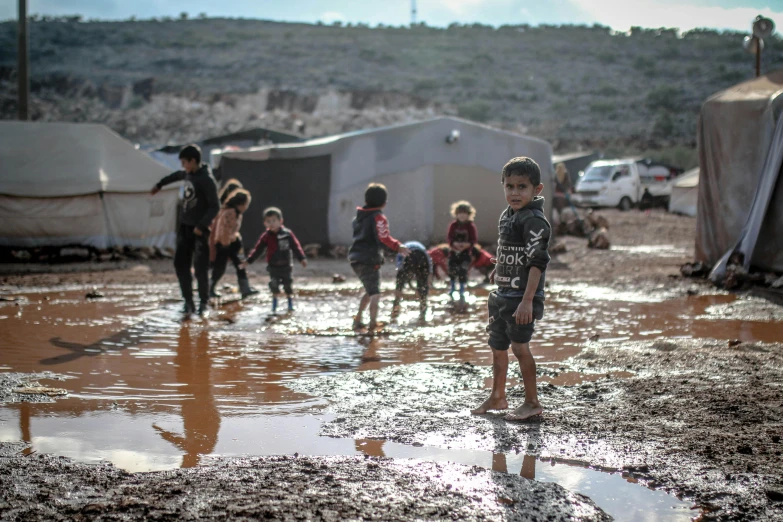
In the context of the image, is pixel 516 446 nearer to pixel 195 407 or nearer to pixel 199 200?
pixel 195 407

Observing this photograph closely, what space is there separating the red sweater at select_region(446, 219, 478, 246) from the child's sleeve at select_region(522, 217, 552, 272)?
483 centimetres

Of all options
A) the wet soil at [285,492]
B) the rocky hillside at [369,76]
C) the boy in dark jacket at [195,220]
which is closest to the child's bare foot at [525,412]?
the wet soil at [285,492]

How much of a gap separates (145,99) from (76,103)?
4.32 m

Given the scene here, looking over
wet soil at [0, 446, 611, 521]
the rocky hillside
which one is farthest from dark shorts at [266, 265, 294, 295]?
the rocky hillside

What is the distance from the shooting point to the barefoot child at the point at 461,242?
Result: 9.10m

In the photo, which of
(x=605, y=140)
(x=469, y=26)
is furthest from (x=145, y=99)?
(x=469, y=26)

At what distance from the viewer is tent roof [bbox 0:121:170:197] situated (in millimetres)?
14578

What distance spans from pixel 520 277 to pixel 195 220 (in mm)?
4686

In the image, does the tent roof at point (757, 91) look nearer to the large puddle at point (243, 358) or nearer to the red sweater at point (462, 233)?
the large puddle at point (243, 358)

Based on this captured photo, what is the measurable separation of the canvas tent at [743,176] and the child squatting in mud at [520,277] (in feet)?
22.6

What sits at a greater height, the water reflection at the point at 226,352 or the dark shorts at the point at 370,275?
the dark shorts at the point at 370,275

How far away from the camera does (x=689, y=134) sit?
46500 mm

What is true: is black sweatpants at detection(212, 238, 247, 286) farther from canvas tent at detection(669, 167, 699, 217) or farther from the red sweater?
canvas tent at detection(669, 167, 699, 217)

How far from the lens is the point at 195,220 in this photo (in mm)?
8148
